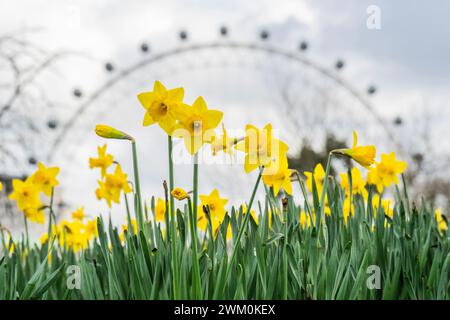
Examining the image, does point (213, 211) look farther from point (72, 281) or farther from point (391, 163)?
Result: point (391, 163)

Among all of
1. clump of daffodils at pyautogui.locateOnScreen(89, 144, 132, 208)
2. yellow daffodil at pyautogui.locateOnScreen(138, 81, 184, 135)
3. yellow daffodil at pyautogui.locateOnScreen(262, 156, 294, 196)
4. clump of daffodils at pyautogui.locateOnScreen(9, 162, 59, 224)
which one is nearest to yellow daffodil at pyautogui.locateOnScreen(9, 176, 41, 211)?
clump of daffodils at pyautogui.locateOnScreen(9, 162, 59, 224)

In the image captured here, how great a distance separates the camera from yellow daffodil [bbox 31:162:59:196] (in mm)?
2302

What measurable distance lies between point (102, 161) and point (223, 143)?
1.08 metres

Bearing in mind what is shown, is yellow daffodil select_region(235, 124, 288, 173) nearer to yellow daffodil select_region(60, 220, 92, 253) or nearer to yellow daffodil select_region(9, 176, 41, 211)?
yellow daffodil select_region(9, 176, 41, 211)

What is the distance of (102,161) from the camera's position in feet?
6.82

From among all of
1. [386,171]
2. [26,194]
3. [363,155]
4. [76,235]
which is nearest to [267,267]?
[363,155]

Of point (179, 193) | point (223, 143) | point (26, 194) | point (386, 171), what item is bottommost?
point (179, 193)

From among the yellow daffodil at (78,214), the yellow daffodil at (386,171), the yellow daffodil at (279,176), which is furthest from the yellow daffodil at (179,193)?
the yellow daffodil at (78,214)

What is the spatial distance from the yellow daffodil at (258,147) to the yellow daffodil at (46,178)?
4.56 ft

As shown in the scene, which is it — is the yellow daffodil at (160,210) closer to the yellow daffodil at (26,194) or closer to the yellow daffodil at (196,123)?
the yellow daffodil at (26,194)

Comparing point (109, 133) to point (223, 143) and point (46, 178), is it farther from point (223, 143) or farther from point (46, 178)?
point (46, 178)
